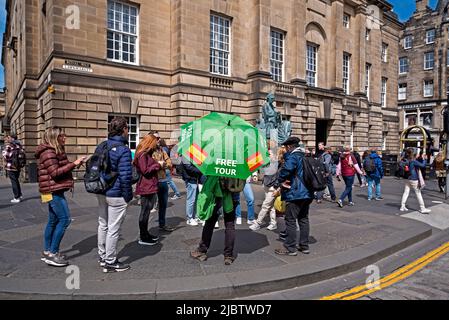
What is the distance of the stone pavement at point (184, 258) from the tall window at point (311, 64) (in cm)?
1769

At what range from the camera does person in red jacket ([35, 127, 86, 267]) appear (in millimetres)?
4059

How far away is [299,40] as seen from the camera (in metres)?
20.9

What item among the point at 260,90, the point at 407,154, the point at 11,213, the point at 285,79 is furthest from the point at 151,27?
the point at 407,154

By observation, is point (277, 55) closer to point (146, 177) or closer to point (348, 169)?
point (348, 169)

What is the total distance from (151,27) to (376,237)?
582 inches

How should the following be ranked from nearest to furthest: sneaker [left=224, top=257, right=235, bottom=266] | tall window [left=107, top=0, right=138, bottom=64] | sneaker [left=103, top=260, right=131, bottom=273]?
sneaker [left=103, top=260, right=131, bottom=273], sneaker [left=224, top=257, right=235, bottom=266], tall window [left=107, top=0, right=138, bottom=64]

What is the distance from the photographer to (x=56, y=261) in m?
4.14

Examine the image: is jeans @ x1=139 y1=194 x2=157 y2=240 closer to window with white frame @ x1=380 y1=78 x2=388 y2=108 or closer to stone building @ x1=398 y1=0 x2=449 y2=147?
window with white frame @ x1=380 y1=78 x2=388 y2=108

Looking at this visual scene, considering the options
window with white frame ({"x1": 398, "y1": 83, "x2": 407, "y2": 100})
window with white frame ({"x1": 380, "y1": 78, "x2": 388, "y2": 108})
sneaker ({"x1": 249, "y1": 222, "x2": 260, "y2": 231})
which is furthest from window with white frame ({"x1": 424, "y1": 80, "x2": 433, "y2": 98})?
sneaker ({"x1": 249, "y1": 222, "x2": 260, "y2": 231})

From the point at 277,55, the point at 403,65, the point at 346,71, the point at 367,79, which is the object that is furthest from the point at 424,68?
the point at 277,55

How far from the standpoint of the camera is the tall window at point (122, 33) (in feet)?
48.0

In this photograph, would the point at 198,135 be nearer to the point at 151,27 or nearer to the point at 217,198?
the point at 217,198

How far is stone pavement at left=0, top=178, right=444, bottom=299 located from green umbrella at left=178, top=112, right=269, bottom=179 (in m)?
1.41

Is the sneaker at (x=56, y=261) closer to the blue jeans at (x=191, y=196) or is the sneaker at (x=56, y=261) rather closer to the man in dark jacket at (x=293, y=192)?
the blue jeans at (x=191, y=196)
